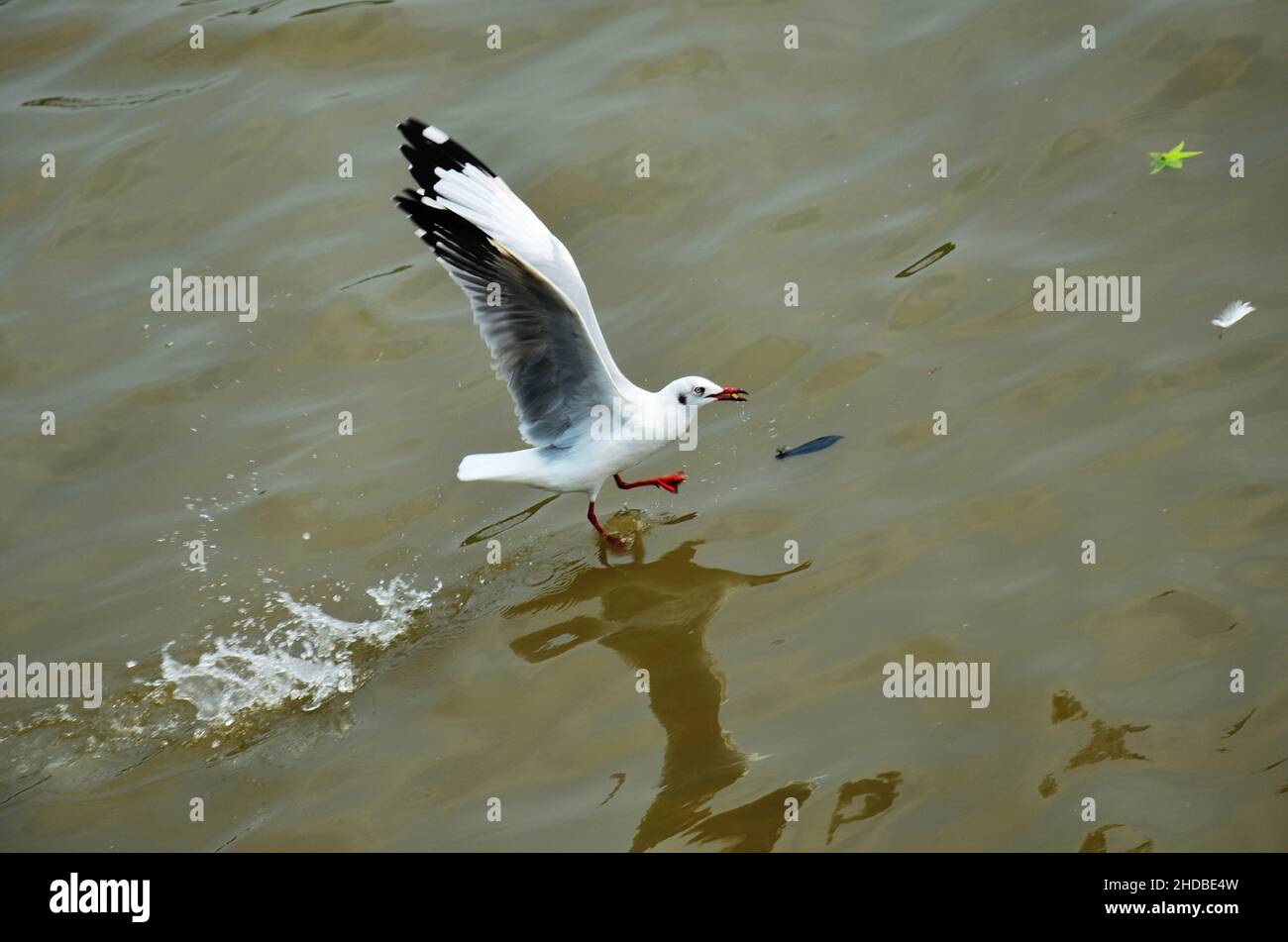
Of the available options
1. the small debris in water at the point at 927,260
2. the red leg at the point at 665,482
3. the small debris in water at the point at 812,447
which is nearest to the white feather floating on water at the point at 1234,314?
the small debris in water at the point at 927,260

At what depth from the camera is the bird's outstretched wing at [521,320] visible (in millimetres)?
5855

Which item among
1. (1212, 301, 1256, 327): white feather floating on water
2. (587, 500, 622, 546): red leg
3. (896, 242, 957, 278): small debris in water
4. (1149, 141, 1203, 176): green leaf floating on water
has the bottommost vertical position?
(587, 500, 622, 546): red leg

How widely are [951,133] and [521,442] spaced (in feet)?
12.0

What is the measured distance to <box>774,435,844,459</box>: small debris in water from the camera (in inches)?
262

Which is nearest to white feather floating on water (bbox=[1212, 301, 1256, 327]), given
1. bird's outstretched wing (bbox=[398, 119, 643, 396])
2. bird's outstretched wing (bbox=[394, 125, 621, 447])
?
bird's outstretched wing (bbox=[398, 119, 643, 396])

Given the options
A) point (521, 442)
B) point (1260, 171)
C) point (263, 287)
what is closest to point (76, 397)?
point (263, 287)

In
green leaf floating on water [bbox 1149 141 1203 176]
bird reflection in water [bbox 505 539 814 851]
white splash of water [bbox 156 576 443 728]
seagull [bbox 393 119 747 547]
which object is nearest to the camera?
bird reflection in water [bbox 505 539 814 851]

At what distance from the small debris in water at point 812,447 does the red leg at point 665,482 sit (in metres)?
0.54

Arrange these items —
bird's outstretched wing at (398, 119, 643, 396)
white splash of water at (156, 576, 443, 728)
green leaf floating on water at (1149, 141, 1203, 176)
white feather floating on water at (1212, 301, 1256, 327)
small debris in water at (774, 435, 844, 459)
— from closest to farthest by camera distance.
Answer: white splash of water at (156, 576, 443, 728) < bird's outstretched wing at (398, 119, 643, 396) < white feather floating on water at (1212, 301, 1256, 327) < small debris in water at (774, 435, 844, 459) < green leaf floating on water at (1149, 141, 1203, 176)

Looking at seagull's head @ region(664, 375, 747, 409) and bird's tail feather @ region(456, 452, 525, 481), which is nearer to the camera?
bird's tail feather @ region(456, 452, 525, 481)

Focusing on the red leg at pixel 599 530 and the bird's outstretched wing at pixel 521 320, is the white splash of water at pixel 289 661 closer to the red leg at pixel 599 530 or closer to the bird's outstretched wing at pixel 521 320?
the red leg at pixel 599 530

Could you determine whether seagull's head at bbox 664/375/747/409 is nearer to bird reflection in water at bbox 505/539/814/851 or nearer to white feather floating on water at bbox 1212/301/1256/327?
bird reflection in water at bbox 505/539/814/851

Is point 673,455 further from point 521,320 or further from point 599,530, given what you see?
point 521,320

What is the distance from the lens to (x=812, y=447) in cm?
666
